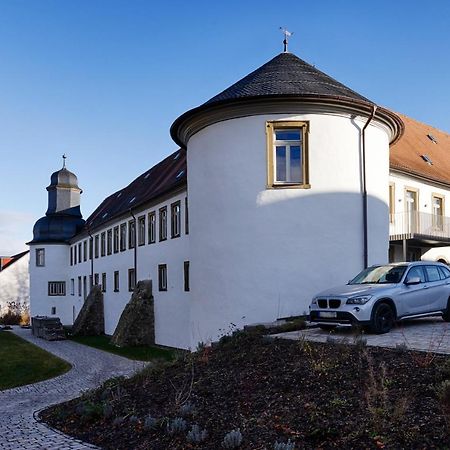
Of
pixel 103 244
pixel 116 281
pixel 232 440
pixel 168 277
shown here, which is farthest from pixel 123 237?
pixel 232 440

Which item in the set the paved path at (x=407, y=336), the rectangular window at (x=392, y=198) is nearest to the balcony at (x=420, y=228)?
the rectangular window at (x=392, y=198)

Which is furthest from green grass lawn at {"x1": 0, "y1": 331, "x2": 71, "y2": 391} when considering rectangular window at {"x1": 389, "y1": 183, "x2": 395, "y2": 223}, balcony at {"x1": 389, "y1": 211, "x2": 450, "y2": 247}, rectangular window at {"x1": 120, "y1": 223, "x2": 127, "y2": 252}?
rectangular window at {"x1": 389, "y1": 183, "x2": 395, "y2": 223}

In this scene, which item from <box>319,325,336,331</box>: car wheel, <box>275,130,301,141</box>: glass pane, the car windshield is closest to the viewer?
<box>319,325,336,331</box>: car wheel

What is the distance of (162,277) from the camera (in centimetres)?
2691

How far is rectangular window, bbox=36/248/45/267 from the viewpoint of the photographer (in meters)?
51.5

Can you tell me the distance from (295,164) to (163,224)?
11.7 meters

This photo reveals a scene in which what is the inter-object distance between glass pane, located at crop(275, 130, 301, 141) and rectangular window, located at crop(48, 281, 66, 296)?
39.0 metres

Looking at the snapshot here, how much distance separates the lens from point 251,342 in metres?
10.7

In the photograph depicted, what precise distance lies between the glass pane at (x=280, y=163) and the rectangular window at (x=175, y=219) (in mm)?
9058

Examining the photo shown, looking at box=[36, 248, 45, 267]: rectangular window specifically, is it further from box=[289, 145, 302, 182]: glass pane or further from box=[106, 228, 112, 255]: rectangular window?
box=[289, 145, 302, 182]: glass pane

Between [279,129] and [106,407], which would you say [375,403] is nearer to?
[106,407]

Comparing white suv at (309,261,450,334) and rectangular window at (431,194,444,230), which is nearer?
white suv at (309,261,450,334)

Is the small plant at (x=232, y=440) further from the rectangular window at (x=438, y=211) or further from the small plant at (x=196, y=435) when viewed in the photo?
the rectangular window at (x=438, y=211)

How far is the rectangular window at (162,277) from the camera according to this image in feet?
87.2
